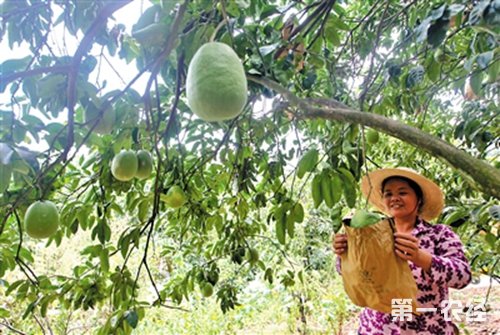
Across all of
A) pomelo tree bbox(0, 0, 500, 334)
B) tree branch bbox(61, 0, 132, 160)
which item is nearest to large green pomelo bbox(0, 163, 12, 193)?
pomelo tree bbox(0, 0, 500, 334)

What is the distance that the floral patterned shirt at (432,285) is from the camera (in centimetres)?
123

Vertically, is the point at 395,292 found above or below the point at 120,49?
below

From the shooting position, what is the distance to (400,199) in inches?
55.0

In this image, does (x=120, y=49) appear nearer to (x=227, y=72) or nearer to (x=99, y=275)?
(x=227, y=72)

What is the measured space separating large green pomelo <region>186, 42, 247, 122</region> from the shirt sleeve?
840 mm

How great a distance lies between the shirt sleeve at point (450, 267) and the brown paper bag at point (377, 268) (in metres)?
0.20

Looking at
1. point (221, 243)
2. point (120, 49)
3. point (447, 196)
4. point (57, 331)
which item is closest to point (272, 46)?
point (120, 49)

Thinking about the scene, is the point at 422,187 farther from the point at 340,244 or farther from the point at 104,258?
the point at 104,258

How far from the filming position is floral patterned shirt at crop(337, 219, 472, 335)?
1234mm

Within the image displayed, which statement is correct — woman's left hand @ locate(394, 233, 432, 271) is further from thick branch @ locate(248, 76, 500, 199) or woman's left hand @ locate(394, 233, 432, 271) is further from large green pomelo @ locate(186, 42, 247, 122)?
large green pomelo @ locate(186, 42, 247, 122)

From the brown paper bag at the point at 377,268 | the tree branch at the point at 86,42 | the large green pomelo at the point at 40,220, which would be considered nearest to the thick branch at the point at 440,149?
the brown paper bag at the point at 377,268

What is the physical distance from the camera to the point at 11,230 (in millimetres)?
1523

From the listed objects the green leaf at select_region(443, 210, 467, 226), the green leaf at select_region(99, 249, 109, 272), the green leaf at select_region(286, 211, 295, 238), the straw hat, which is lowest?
the green leaf at select_region(99, 249, 109, 272)

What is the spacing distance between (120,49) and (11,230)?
2.80 ft
